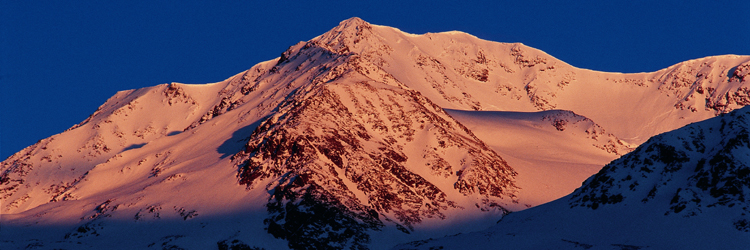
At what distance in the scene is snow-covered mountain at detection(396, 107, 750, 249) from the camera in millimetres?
108125

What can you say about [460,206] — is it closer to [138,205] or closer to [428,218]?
[428,218]

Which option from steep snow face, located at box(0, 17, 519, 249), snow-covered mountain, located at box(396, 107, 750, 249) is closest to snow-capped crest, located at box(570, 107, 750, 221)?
snow-covered mountain, located at box(396, 107, 750, 249)

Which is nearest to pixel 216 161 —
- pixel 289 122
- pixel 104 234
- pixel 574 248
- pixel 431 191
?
pixel 289 122

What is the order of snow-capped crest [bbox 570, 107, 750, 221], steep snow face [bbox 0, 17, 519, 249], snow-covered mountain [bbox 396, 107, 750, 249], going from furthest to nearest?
steep snow face [bbox 0, 17, 519, 249] → snow-capped crest [bbox 570, 107, 750, 221] → snow-covered mountain [bbox 396, 107, 750, 249]

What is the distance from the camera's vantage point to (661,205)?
379 feet

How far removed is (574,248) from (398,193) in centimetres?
7082

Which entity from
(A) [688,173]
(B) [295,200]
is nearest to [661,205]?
(A) [688,173]

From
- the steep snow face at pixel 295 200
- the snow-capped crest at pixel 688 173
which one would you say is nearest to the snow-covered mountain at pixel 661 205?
the snow-capped crest at pixel 688 173

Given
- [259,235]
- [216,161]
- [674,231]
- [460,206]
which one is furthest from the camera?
[216,161]

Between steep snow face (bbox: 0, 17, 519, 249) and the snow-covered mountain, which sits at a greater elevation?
steep snow face (bbox: 0, 17, 519, 249)

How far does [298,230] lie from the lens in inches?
6363

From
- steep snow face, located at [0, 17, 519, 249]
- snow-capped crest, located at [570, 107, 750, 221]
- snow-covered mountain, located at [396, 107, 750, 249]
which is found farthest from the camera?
steep snow face, located at [0, 17, 519, 249]

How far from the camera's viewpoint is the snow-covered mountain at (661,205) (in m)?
108

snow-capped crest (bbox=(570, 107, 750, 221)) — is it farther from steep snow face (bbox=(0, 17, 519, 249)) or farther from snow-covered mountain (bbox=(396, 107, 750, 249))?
steep snow face (bbox=(0, 17, 519, 249))
